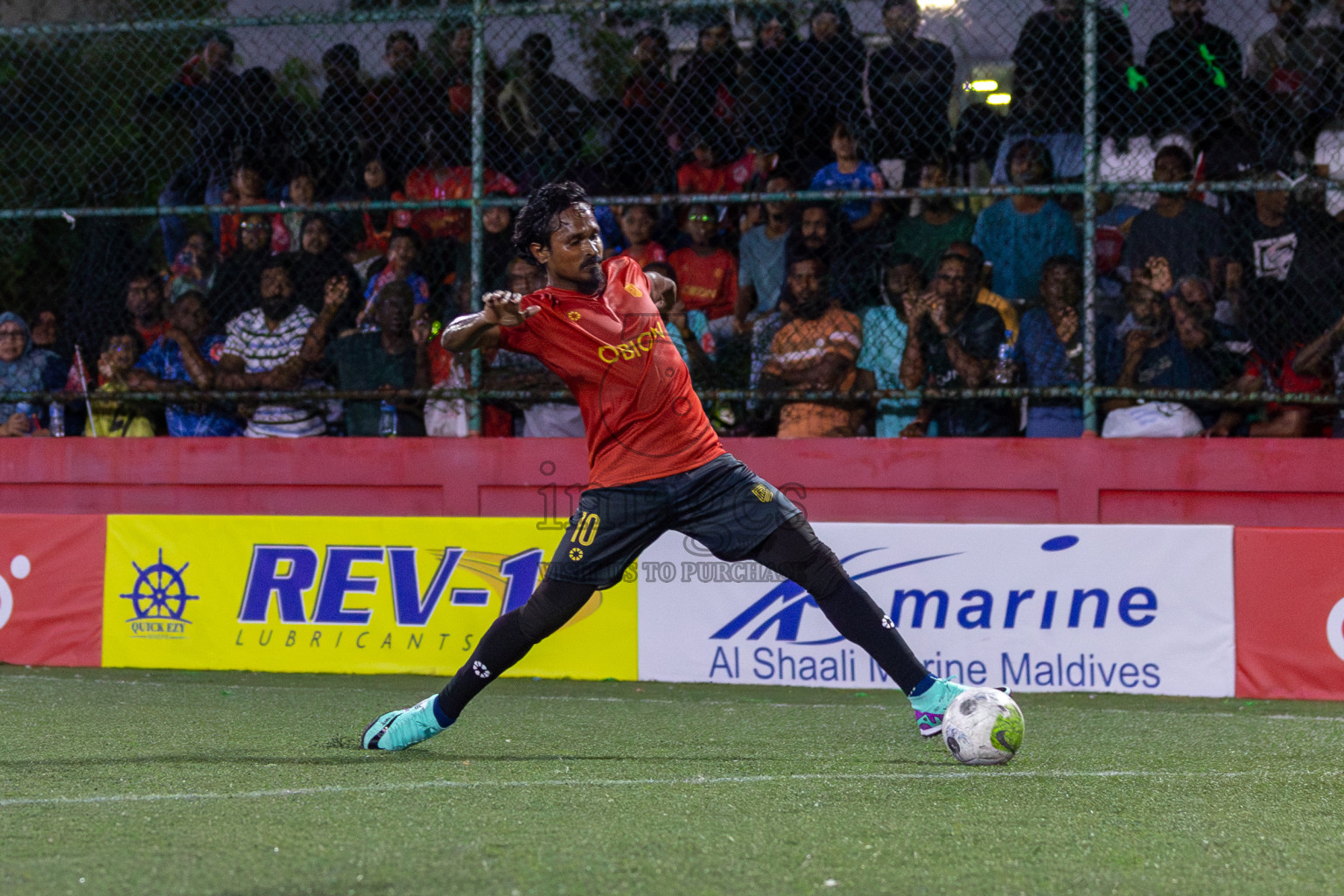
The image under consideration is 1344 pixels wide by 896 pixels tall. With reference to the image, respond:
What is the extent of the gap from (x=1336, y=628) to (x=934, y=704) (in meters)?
3.24

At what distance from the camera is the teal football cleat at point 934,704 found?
15.0 feet

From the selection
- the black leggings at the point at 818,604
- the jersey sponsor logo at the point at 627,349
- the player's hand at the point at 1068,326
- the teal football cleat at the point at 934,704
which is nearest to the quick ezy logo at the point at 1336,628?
the player's hand at the point at 1068,326

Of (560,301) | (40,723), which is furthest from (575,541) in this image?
(40,723)

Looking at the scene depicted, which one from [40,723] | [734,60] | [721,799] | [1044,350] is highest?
[734,60]

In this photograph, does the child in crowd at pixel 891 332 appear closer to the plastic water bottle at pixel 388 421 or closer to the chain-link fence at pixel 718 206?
the chain-link fence at pixel 718 206

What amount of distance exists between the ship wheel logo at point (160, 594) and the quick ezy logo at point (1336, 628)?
236 inches

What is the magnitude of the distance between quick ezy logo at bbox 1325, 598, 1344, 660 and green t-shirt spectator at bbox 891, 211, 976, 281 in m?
Answer: 2.76

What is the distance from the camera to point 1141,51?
8.05 m

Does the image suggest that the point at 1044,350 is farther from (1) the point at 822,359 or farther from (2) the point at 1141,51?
(2) the point at 1141,51

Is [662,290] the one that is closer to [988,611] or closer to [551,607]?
[551,607]

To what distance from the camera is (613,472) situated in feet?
15.9

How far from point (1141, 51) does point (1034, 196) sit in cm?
104

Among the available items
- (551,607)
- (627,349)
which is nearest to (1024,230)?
(627,349)

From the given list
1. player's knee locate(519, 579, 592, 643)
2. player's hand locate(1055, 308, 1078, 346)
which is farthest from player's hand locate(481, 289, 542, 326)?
player's hand locate(1055, 308, 1078, 346)
